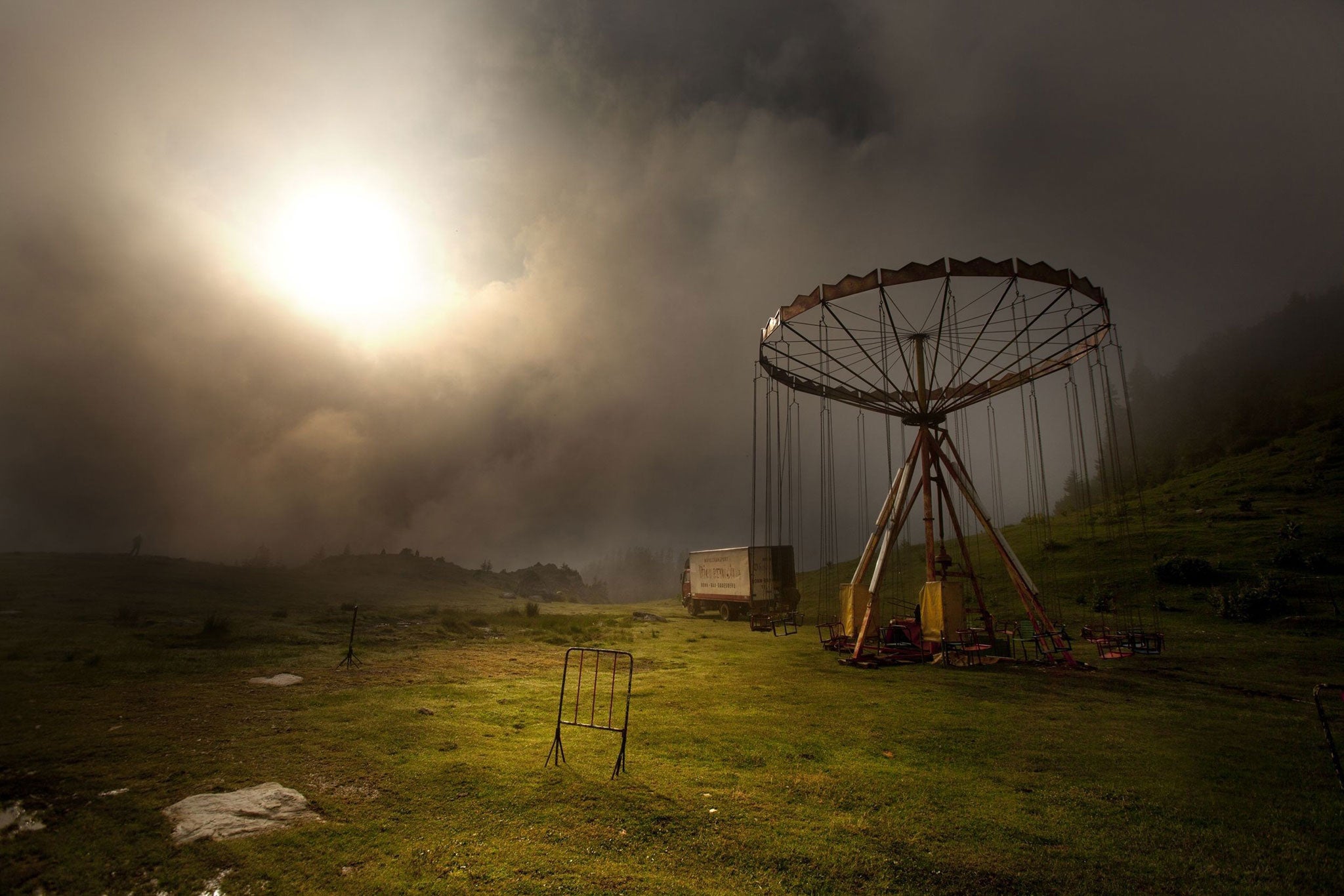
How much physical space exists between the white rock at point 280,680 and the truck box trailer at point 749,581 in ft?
80.1

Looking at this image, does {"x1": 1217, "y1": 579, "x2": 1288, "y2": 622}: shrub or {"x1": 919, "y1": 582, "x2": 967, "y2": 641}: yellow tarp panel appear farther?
{"x1": 1217, "y1": 579, "x2": 1288, "y2": 622}: shrub

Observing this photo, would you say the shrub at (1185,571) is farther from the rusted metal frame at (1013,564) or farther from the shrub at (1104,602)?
the rusted metal frame at (1013,564)

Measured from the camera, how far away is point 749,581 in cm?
3462

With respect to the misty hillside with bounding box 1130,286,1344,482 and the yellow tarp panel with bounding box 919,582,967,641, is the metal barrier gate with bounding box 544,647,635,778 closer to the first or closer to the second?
the yellow tarp panel with bounding box 919,582,967,641

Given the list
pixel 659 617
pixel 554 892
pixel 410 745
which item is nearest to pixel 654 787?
pixel 554 892

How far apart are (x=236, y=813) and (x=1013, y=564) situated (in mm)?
20565

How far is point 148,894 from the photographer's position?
15.9 ft

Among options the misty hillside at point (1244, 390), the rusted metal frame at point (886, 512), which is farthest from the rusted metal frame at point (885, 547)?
the misty hillside at point (1244, 390)

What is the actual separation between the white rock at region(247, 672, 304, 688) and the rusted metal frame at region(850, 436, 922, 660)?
1544cm

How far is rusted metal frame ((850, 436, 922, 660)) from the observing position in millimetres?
17453

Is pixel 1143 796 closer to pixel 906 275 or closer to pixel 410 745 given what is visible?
pixel 410 745

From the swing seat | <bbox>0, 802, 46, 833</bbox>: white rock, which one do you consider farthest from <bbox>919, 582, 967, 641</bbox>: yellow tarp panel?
<bbox>0, 802, 46, 833</bbox>: white rock

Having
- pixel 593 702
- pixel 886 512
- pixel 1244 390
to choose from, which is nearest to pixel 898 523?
pixel 886 512

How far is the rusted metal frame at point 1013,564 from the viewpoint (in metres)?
17.5
